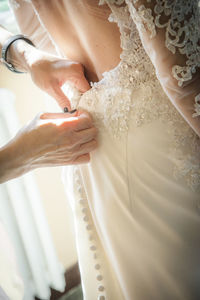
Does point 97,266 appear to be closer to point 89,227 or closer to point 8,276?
point 89,227

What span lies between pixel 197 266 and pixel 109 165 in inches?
13.2

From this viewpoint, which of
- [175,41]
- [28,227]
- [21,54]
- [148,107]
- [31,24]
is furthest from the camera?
[28,227]

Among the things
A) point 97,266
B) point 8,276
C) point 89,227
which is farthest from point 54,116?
point 8,276

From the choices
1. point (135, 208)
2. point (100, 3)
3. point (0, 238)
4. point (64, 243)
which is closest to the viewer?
point (100, 3)

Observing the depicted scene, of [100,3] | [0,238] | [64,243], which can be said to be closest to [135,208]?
[100,3]

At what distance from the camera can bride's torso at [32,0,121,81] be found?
0.62m

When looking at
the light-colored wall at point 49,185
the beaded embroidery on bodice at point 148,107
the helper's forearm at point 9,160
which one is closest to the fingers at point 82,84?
the beaded embroidery on bodice at point 148,107

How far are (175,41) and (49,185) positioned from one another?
58.6 inches

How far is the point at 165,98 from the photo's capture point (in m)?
0.64

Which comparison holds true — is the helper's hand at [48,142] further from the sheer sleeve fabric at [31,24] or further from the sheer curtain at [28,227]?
the sheer curtain at [28,227]

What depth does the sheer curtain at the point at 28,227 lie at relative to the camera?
166cm

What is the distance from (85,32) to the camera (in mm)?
654

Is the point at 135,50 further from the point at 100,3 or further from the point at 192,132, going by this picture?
the point at 192,132

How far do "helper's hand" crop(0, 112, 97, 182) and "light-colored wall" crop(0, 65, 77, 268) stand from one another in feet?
3.20
